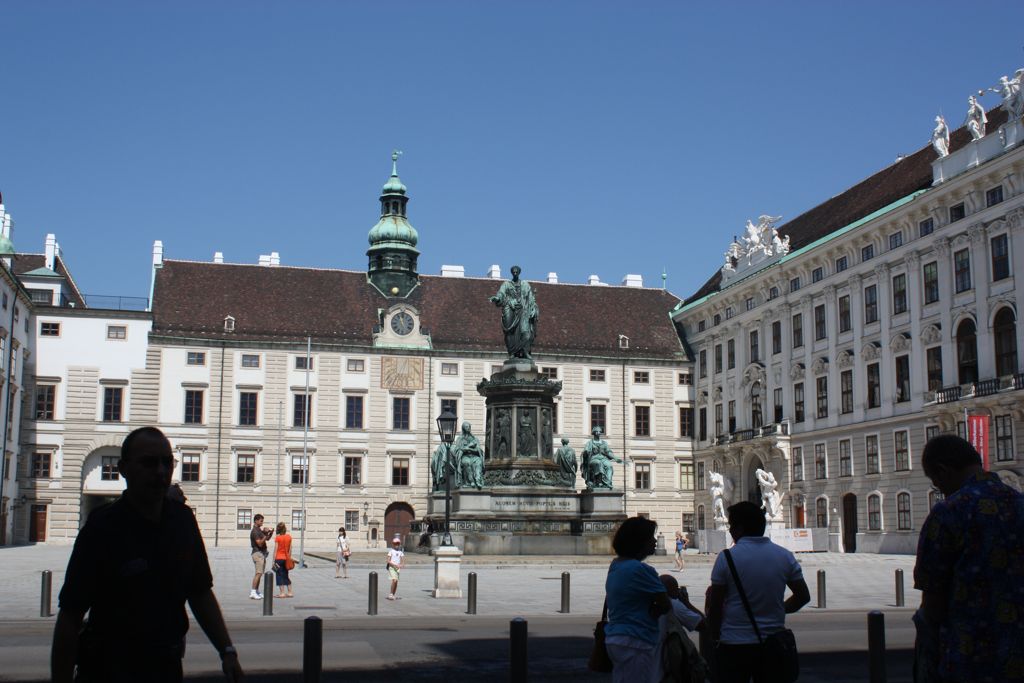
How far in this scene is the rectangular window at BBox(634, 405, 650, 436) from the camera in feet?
248

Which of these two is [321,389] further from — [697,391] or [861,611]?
[861,611]

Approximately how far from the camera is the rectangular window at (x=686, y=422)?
76500 mm

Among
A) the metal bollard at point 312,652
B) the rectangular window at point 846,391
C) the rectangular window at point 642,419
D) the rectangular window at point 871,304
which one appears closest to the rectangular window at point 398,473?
the rectangular window at point 642,419

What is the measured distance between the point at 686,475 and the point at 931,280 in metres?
Answer: 27.0

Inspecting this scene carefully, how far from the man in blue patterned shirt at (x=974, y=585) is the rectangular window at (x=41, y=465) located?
6592 cm

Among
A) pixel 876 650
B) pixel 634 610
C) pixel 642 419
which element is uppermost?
pixel 642 419

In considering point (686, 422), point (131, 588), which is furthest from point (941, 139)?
point (131, 588)

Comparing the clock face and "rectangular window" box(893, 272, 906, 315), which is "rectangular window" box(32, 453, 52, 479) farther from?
"rectangular window" box(893, 272, 906, 315)

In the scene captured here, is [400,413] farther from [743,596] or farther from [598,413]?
[743,596]

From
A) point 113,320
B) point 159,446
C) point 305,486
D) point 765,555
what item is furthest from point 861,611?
point 113,320

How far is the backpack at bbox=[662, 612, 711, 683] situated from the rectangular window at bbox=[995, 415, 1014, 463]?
43.0m

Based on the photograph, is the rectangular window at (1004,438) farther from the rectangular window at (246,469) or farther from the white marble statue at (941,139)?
the rectangular window at (246,469)

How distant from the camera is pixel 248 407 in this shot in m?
69.7

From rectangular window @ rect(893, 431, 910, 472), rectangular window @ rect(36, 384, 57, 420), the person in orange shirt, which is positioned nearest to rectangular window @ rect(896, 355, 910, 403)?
rectangular window @ rect(893, 431, 910, 472)
